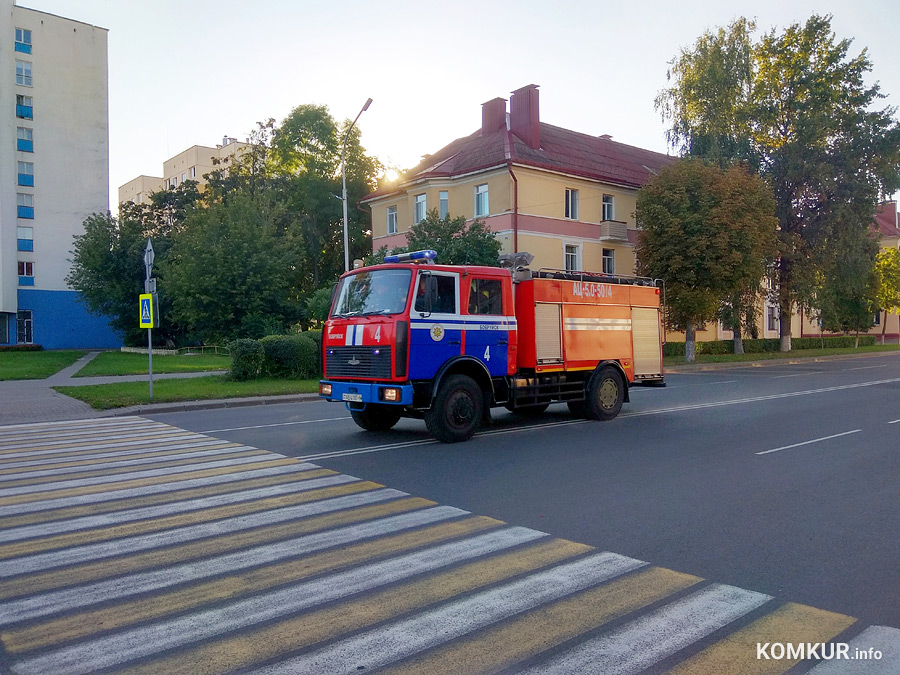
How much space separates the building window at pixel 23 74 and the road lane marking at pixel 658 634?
57.6 meters

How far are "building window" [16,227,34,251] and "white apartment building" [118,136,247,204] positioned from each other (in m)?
Result: 25.0

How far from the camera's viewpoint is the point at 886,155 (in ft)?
120

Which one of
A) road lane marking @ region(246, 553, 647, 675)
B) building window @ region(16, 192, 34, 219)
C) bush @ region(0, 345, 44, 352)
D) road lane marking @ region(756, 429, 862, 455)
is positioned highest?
building window @ region(16, 192, 34, 219)

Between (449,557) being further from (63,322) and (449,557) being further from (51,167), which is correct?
(51,167)

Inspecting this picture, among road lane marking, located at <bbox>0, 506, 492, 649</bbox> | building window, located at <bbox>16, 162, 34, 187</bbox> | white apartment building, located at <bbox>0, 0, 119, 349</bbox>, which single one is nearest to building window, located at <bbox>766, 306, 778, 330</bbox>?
white apartment building, located at <bbox>0, 0, 119, 349</bbox>

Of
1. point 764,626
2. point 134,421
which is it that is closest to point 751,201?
point 134,421

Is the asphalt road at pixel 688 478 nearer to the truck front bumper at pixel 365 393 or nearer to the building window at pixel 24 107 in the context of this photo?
the truck front bumper at pixel 365 393

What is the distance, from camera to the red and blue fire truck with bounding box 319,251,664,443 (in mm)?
10406

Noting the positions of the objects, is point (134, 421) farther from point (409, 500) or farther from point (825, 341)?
point (825, 341)

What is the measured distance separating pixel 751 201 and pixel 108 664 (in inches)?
1270

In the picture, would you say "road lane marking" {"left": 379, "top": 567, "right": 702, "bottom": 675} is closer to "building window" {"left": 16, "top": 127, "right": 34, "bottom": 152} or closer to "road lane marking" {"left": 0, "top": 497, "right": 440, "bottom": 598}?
"road lane marking" {"left": 0, "top": 497, "right": 440, "bottom": 598}

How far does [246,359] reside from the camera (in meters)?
21.0

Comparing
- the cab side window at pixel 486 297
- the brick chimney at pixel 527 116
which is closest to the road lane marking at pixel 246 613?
the cab side window at pixel 486 297

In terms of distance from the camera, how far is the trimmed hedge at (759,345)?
39500 mm
